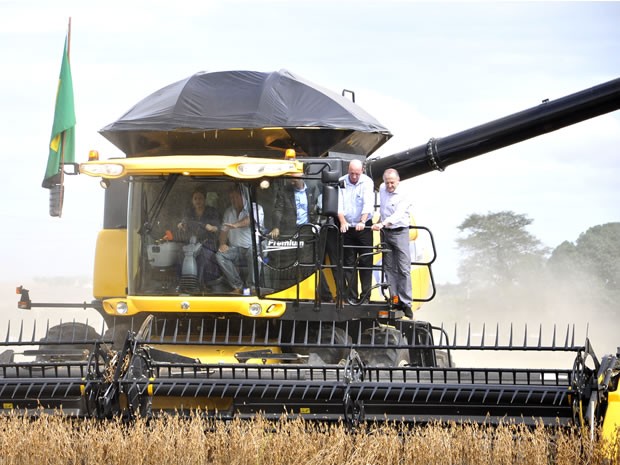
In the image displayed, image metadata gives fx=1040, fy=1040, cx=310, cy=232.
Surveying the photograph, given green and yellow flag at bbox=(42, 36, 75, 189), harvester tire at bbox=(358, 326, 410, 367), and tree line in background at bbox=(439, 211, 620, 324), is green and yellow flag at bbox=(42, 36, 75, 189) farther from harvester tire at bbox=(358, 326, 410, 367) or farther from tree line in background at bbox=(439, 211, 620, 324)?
tree line in background at bbox=(439, 211, 620, 324)

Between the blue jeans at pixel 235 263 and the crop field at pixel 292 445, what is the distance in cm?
191

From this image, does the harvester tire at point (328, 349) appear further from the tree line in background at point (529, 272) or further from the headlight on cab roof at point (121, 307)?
the tree line in background at point (529, 272)

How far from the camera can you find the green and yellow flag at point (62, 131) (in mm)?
8664

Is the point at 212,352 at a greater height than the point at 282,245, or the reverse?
the point at 282,245

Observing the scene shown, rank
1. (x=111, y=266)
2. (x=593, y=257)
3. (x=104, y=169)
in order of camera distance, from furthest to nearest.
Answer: (x=593, y=257) < (x=111, y=266) < (x=104, y=169)

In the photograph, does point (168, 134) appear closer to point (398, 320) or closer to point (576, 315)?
point (398, 320)

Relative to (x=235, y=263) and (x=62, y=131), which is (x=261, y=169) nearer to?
(x=235, y=263)

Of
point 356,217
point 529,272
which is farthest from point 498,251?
point 356,217

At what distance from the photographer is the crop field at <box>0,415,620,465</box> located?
19.5 feet

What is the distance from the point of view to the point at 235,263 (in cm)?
818

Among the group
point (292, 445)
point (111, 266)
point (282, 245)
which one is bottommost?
point (292, 445)

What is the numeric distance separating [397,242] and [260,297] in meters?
1.22

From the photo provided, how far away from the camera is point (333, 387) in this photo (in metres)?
6.60

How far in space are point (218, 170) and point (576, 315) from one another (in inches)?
578
